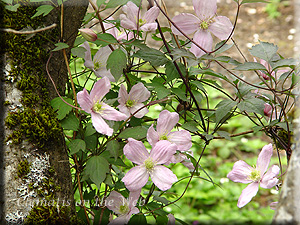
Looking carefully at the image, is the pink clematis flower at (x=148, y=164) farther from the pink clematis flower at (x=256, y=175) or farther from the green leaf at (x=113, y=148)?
the pink clematis flower at (x=256, y=175)

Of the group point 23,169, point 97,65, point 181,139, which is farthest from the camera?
point 97,65

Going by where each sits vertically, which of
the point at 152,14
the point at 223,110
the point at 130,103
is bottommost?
the point at 130,103

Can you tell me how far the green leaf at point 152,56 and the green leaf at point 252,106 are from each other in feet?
0.74

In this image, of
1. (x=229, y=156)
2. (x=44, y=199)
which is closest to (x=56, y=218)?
(x=44, y=199)

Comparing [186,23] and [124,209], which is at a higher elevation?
[186,23]

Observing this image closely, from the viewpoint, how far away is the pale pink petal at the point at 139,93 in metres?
0.84

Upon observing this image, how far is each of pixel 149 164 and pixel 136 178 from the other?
1.7 inches

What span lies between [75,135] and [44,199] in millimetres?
176

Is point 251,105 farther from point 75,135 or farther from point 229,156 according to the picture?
point 229,156

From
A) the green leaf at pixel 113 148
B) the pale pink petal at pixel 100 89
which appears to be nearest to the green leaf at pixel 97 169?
the green leaf at pixel 113 148

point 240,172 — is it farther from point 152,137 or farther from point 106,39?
point 106,39

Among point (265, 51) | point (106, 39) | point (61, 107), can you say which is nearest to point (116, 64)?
point (106, 39)

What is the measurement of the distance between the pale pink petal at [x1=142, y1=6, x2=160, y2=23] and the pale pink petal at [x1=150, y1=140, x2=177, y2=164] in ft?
1.08

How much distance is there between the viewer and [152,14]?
0.84 meters
